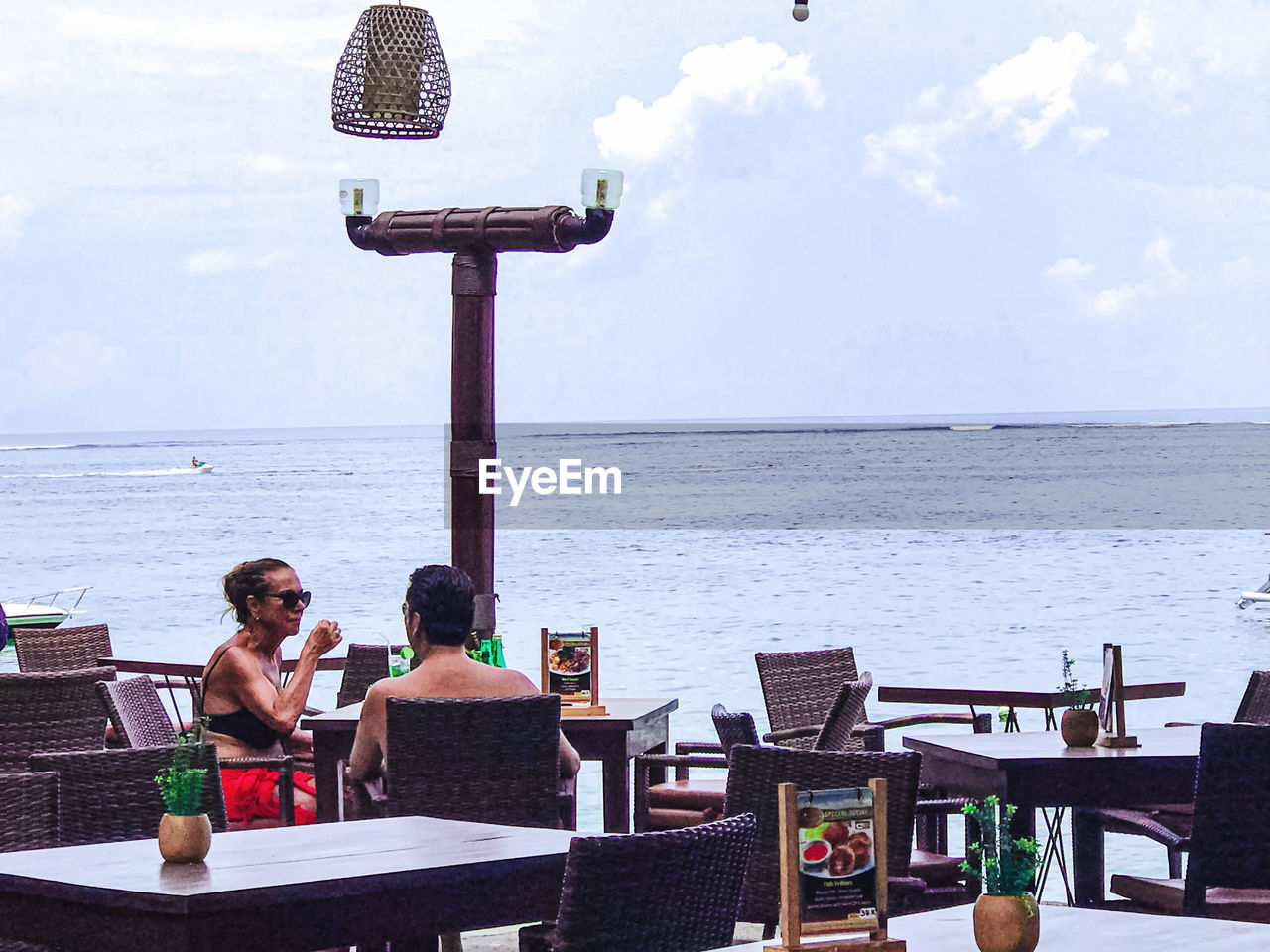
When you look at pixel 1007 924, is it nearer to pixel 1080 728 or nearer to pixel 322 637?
pixel 1080 728

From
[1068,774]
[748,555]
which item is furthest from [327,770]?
[748,555]

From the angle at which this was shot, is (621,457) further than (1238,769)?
Yes

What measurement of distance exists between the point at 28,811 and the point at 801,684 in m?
3.67

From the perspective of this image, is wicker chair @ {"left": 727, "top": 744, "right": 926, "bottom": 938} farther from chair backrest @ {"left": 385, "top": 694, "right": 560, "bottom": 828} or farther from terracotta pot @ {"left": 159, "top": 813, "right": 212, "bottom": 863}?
terracotta pot @ {"left": 159, "top": 813, "right": 212, "bottom": 863}

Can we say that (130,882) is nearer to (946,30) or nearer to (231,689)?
(231,689)

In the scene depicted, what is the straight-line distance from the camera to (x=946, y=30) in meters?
53.4

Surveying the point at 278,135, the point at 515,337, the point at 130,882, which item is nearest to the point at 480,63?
the point at 515,337

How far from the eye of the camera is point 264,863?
319 centimetres

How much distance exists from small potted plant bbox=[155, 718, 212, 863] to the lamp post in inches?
140

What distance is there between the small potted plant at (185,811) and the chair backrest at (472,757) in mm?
1108

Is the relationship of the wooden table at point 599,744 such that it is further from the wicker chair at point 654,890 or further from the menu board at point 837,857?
the menu board at point 837,857

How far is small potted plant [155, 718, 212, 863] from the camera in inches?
125

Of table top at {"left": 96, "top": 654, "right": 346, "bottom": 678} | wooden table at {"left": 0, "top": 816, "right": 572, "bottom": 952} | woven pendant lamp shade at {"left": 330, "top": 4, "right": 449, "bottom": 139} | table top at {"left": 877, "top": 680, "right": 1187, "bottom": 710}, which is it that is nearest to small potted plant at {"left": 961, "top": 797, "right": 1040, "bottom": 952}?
wooden table at {"left": 0, "top": 816, "right": 572, "bottom": 952}

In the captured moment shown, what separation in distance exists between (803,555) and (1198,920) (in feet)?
125
